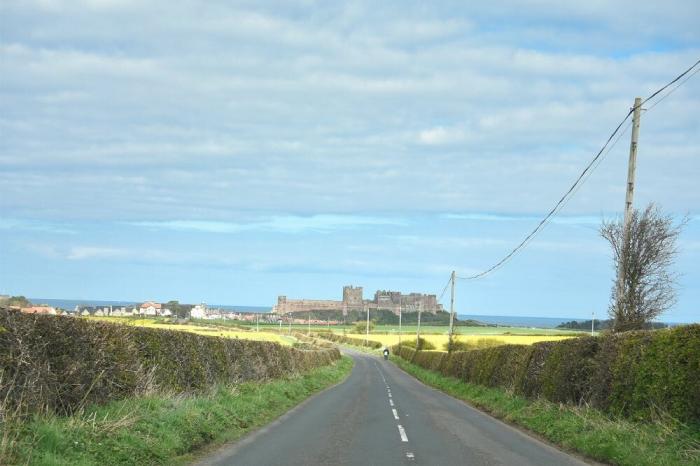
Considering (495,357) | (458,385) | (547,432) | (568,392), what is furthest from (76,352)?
(458,385)

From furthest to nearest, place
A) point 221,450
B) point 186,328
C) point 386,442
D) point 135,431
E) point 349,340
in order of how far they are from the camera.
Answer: point 349,340, point 186,328, point 386,442, point 221,450, point 135,431

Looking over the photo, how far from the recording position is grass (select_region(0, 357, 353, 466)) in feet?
30.1

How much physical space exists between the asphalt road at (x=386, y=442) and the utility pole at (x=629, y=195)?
5234mm

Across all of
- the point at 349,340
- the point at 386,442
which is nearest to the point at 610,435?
the point at 386,442

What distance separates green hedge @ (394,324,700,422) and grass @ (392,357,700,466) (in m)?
0.40

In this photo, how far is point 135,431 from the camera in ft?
37.9

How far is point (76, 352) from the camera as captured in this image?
1208 cm

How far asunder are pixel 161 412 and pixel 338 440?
3.79 m

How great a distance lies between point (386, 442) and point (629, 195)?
1010cm

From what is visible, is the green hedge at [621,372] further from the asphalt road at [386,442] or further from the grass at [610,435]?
the asphalt road at [386,442]

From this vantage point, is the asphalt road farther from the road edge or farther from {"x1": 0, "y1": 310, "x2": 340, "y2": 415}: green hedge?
{"x1": 0, "y1": 310, "x2": 340, "y2": 415}: green hedge

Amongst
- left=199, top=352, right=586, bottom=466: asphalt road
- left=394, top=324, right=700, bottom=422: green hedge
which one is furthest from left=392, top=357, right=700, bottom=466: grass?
left=199, top=352, right=586, bottom=466: asphalt road

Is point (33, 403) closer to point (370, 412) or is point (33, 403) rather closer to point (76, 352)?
point (76, 352)

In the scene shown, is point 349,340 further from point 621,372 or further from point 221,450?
point 221,450
